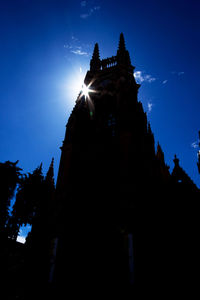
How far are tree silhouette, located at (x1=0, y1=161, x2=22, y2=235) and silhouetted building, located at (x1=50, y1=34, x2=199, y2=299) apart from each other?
4891mm

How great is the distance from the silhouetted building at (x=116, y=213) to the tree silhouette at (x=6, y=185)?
4.89m

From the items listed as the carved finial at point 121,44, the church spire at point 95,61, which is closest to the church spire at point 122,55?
the carved finial at point 121,44

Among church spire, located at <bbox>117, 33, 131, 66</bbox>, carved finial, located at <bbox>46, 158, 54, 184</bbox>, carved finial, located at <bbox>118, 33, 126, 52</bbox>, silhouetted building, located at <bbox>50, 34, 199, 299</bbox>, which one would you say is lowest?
silhouetted building, located at <bbox>50, 34, 199, 299</bbox>

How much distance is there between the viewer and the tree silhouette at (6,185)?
1786cm

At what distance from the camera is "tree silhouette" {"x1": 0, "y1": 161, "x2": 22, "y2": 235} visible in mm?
17859

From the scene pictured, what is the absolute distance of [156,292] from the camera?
10.7 meters

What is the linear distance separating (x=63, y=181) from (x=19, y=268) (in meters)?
7.37

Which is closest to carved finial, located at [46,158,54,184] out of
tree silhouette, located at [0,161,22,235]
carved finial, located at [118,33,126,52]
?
tree silhouette, located at [0,161,22,235]

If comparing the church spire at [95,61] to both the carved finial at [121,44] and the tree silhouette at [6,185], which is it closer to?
the carved finial at [121,44]

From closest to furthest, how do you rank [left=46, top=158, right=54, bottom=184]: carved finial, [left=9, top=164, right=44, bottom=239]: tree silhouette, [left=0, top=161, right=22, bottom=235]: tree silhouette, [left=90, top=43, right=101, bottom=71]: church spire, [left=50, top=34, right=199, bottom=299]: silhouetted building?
[left=50, top=34, right=199, bottom=299]: silhouetted building, [left=0, top=161, right=22, bottom=235]: tree silhouette, [left=9, top=164, right=44, bottom=239]: tree silhouette, [left=46, top=158, right=54, bottom=184]: carved finial, [left=90, top=43, right=101, bottom=71]: church spire

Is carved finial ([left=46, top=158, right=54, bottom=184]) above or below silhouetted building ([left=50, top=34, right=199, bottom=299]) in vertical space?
above

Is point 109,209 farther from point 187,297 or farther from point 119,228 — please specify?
point 187,297

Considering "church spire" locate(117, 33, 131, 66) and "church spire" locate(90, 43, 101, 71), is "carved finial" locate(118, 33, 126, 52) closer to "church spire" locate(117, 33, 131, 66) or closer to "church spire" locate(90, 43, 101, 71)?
"church spire" locate(117, 33, 131, 66)

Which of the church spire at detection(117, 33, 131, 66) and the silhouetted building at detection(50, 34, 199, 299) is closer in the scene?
the silhouetted building at detection(50, 34, 199, 299)
